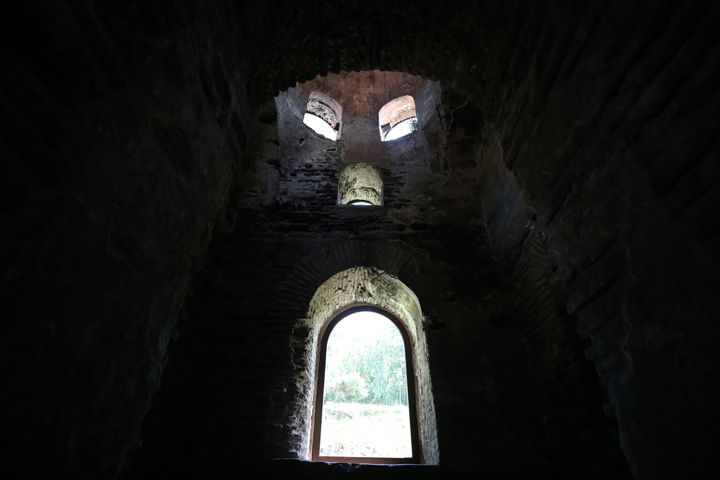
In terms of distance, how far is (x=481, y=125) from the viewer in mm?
5375

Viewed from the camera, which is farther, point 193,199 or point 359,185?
point 359,185

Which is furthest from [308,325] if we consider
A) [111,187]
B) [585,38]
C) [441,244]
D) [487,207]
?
[585,38]

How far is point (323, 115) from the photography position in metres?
7.30

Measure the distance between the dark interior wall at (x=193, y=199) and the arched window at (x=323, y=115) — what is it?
5265 mm

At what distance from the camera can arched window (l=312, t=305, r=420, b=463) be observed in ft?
13.2

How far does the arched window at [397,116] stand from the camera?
293 inches

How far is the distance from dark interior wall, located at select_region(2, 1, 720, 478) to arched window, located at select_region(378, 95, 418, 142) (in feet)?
18.4

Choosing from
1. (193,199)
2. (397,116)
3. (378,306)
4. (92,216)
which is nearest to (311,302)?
(378,306)

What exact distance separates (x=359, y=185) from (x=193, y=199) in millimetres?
4429

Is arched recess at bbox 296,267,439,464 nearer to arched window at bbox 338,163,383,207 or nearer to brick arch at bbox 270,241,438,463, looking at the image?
brick arch at bbox 270,241,438,463

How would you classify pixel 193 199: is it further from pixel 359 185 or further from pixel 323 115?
pixel 323 115

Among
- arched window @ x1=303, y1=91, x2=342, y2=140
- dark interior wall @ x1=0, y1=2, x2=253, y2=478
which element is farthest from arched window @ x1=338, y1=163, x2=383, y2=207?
dark interior wall @ x1=0, y1=2, x2=253, y2=478

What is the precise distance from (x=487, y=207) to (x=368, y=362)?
245 cm

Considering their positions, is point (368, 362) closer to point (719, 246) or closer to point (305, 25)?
point (305, 25)
